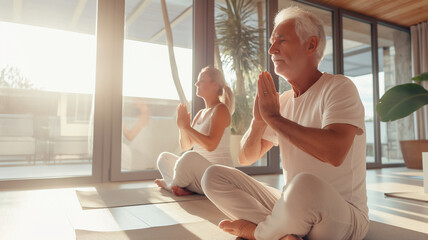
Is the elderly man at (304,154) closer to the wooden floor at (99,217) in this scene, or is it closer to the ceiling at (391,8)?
the wooden floor at (99,217)

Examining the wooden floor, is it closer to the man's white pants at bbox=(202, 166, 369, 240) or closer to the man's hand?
the man's white pants at bbox=(202, 166, 369, 240)

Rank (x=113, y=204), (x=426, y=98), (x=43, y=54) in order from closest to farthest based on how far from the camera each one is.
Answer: (x=113, y=204)
(x=426, y=98)
(x=43, y=54)

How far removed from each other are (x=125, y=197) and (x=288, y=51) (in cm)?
168

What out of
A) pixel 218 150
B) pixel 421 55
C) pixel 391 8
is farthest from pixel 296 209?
pixel 421 55

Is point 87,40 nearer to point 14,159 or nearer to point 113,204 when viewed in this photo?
point 14,159

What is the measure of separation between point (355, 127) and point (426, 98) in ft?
7.42

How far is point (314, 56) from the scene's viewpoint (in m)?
1.42

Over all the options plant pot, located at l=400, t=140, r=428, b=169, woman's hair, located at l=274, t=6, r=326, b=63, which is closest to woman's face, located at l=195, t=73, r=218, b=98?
woman's hair, located at l=274, t=6, r=326, b=63

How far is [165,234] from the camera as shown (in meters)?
1.54

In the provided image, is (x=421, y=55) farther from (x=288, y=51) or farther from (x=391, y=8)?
(x=288, y=51)

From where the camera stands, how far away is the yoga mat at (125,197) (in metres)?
2.25

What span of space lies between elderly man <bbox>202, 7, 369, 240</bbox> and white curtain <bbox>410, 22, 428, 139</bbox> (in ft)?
17.0

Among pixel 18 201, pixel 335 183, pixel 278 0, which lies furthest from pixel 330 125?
pixel 278 0

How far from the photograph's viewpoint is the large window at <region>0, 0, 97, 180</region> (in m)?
3.12
